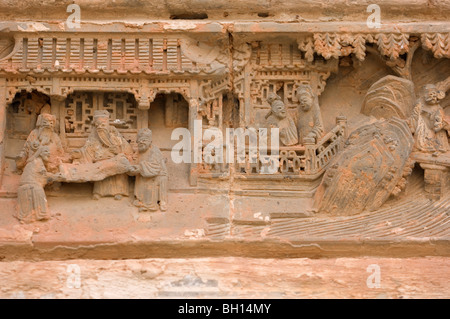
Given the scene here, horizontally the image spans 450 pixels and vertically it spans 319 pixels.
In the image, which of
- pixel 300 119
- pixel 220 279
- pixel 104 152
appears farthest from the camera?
pixel 300 119

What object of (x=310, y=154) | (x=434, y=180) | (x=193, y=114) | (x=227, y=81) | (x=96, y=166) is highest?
(x=227, y=81)

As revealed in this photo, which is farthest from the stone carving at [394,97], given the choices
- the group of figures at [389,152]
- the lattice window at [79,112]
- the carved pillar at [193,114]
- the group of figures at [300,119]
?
the lattice window at [79,112]

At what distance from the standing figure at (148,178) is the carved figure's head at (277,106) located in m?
1.16

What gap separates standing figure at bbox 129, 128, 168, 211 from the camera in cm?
860

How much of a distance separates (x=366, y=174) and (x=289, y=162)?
0.72 metres

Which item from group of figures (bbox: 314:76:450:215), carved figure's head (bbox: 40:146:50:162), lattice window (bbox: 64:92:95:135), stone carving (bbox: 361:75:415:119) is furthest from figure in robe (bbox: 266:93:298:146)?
carved figure's head (bbox: 40:146:50:162)

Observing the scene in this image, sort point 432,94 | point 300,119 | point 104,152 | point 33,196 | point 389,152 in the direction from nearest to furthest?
point 33,196 < point 389,152 < point 104,152 < point 432,94 < point 300,119

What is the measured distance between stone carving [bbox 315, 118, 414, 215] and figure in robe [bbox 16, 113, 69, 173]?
2419 millimetres

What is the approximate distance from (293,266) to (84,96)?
2558mm

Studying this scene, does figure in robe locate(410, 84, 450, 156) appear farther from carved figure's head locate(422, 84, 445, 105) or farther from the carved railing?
the carved railing

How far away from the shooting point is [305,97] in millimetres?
8852

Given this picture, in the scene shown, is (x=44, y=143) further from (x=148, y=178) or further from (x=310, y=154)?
(x=310, y=154)

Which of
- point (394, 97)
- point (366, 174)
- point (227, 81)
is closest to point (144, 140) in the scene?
point (227, 81)

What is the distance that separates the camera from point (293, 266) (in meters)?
8.31
